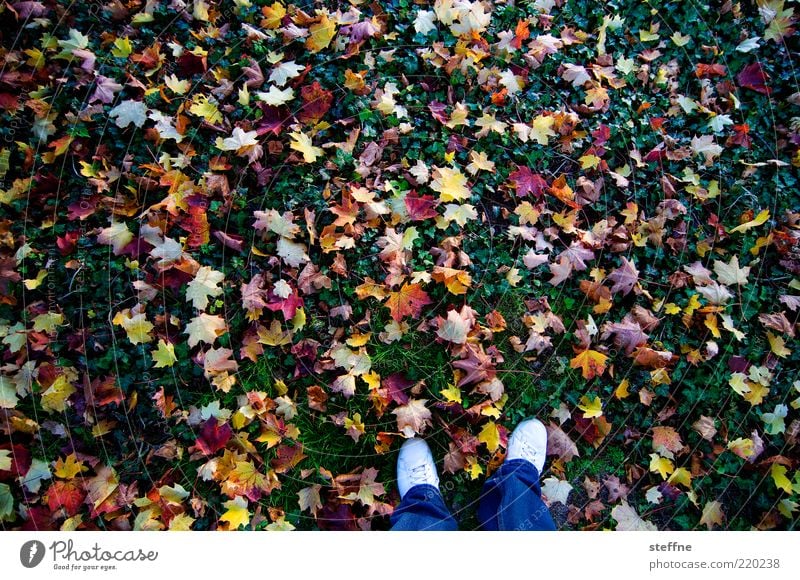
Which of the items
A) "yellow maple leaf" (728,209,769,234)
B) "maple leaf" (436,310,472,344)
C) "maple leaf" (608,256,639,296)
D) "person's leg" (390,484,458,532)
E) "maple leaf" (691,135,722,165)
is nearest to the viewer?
"person's leg" (390,484,458,532)

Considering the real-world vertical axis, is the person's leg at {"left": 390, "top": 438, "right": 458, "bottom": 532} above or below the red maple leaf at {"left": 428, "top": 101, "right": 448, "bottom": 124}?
below

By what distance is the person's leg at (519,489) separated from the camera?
2574 mm

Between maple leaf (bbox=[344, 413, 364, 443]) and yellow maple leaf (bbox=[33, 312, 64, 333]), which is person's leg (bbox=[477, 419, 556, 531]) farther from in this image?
yellow maple leaf (bbox=[33, 312, 64, 333])

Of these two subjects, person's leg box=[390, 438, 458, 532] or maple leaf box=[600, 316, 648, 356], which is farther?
maple leaf box=[600, 316, 648, 356]

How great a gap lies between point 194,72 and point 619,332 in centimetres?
281

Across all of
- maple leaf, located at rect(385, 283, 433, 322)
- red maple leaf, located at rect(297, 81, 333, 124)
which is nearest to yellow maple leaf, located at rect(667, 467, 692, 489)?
maple leaf, located at rect(385, 283, 433, 322)

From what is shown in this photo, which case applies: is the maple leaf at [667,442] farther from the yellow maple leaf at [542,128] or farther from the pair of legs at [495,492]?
the yellow maple leaf at [542,128]

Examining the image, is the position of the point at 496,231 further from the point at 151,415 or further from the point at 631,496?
the point at 151,415

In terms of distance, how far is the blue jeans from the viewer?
257 cm

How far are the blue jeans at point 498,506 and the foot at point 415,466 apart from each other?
33mm

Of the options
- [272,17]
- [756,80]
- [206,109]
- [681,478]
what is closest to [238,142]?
[206,109]

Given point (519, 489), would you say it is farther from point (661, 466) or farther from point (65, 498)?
point (65, 498)

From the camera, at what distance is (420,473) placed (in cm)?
265
